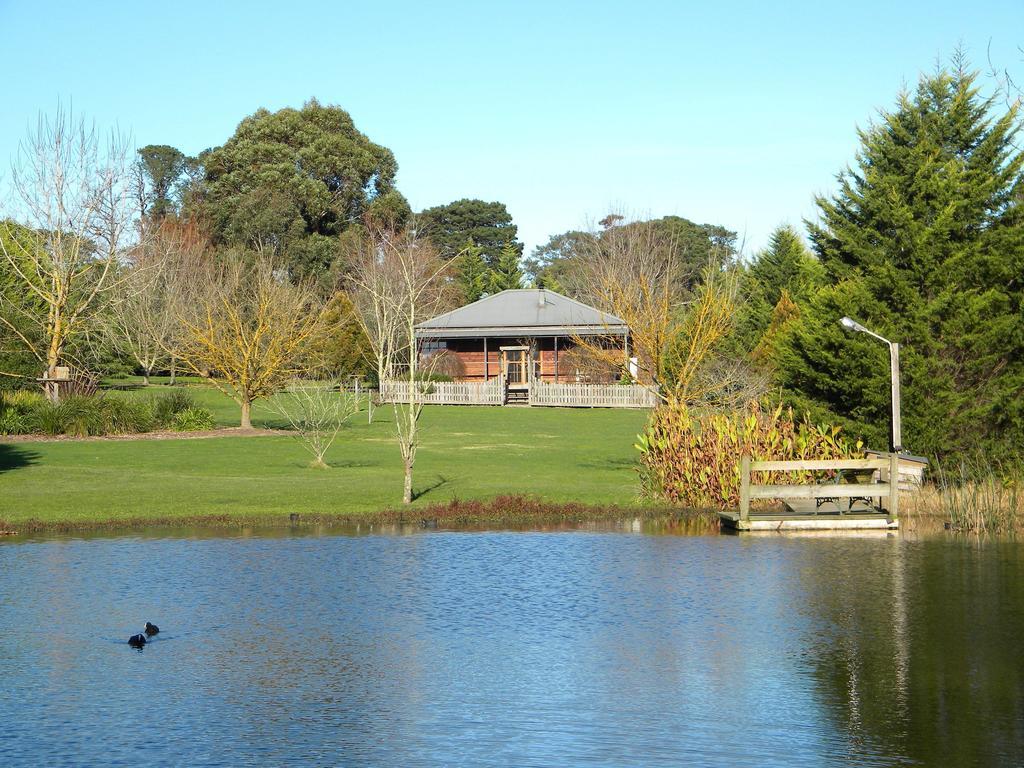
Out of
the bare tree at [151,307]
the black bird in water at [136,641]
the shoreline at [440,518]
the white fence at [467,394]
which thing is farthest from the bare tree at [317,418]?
the bare tree at [151,307]

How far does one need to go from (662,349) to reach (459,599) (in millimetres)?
16371

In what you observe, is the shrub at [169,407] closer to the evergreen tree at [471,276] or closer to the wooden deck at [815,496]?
the wooden deck at [815,496]

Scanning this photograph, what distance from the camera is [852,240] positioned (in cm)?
3394

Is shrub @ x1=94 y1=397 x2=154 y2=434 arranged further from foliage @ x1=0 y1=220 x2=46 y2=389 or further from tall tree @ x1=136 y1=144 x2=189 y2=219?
tall tree @ x1=136 y1=144 x2=189 y2=219

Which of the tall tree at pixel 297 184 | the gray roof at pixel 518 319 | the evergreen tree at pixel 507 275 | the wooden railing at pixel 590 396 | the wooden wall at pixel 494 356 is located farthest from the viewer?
the evergreen tree at pixel 507 275

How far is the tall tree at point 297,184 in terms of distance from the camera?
87938 mm

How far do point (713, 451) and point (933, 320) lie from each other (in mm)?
6866

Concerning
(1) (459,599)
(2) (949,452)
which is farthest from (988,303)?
(1) (459,599)

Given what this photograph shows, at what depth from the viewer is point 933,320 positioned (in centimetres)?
2864

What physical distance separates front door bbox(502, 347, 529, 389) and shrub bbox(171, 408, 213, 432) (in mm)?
25777

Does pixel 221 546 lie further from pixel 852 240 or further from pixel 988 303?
pixel 852 240

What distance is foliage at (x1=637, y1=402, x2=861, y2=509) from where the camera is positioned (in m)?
25.8

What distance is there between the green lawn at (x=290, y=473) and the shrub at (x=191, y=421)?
3.13 m

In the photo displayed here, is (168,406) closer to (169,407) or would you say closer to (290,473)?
(169,407)
